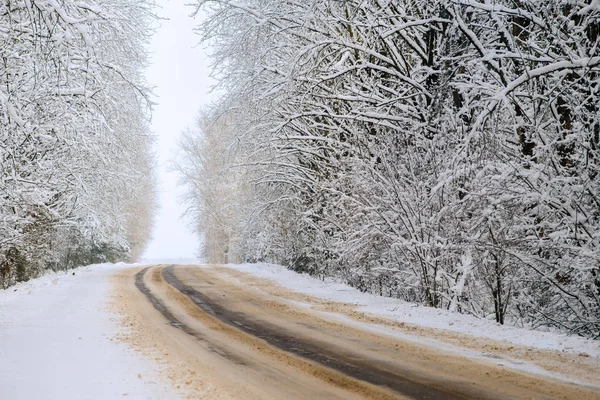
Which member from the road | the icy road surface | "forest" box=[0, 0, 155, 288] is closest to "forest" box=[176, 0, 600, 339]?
"forest" box=[0, 0, 155, 288]

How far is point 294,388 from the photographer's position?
5844mm

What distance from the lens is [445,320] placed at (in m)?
10.3

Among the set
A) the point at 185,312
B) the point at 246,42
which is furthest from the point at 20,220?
the point at 246,42

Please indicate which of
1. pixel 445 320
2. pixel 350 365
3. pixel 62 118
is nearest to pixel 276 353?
pixel 350 365

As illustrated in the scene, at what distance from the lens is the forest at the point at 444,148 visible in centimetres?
854

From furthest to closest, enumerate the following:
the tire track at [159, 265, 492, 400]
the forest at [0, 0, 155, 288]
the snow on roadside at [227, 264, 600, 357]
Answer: the forest at [0, 0, 155, 288] < the snow on roadside at [227, 264, 600, 357] < the tire track at [159, 265, 492, 400]

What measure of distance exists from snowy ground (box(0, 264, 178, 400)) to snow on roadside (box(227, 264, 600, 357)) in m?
5.05

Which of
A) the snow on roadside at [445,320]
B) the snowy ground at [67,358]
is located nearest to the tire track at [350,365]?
the snowy ground at [67,358]

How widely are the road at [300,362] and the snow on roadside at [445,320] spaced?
136 cm

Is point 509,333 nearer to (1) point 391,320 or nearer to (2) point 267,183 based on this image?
(1) point 391,320

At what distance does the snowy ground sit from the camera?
223 inches

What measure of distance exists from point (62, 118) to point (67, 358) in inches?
266

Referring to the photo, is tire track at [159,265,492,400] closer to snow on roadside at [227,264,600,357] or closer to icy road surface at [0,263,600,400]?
icy road surface at [0,263,600,400]

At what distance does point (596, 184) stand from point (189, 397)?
6049 millimetres
